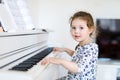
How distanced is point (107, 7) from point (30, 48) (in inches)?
70.4

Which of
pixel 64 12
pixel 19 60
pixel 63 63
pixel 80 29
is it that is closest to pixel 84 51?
pixel 80 29

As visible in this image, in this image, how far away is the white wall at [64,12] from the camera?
3.24 meters

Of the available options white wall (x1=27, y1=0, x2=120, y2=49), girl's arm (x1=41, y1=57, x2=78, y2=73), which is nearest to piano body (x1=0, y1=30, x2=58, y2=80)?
girl's arm (x1=41, y1=57, x2=78, y2=73)

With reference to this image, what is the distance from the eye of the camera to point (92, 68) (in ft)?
4.87

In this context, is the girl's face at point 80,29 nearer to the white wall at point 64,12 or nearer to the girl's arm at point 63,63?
the girl's arm at point 63,63

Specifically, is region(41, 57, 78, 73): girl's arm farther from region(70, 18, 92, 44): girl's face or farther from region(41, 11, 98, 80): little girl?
region(70, 18, 92, 44): girl's face

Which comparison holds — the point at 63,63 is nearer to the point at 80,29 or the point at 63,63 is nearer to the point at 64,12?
the point at 80,29

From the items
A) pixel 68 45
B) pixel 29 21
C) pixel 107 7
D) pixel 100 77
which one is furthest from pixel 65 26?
pixel 29 21

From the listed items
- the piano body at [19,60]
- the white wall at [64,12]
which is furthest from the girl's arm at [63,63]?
the white wall at [64,12]

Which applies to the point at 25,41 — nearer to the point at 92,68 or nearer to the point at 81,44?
the point at 81,44

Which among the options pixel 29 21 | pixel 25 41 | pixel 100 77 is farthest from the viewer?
pixel 100 77

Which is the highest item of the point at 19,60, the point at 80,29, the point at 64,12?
the point at 64,12

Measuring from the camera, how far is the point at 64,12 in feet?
10.7

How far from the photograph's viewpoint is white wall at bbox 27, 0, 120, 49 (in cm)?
324
